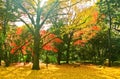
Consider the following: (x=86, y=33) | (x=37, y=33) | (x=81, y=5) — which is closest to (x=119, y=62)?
(x=86, y=33)

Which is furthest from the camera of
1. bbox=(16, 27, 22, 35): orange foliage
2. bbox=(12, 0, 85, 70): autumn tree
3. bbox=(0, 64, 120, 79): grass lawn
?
bbox=(16, 27, 22, 35): orange foliage

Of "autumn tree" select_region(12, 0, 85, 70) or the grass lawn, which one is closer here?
the grass lawn

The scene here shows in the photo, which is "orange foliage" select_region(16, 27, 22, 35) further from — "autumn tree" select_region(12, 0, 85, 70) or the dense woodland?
"autumn tree" select_region(12, 0, 85, 70)

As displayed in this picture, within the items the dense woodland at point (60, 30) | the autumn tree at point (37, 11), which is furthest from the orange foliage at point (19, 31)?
the autumn tree at point (37, 11)

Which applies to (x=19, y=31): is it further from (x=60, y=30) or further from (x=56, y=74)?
(x=56, y=74)

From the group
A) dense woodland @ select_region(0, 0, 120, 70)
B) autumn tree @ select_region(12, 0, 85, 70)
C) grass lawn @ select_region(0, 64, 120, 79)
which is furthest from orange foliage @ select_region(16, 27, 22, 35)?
grass lawn @ select_region(0, 64, 120, 79)

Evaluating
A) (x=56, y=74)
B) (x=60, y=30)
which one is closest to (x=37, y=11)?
(x=60, y=30)

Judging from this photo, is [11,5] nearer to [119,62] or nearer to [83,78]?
[83,78]

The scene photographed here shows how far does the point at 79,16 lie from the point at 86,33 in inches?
399

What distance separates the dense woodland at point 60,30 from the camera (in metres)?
21.7

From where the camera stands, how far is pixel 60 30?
2370 centimetres

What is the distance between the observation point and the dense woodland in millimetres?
21656

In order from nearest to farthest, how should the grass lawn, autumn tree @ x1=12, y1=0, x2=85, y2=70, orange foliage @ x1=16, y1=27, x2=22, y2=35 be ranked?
the grass lawn, autumn tree @ x1=12, y1=0, x2=85, y2=70, orange foliage @ x1=16, y1=27, x2=22, y2=35

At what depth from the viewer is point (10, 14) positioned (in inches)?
778
